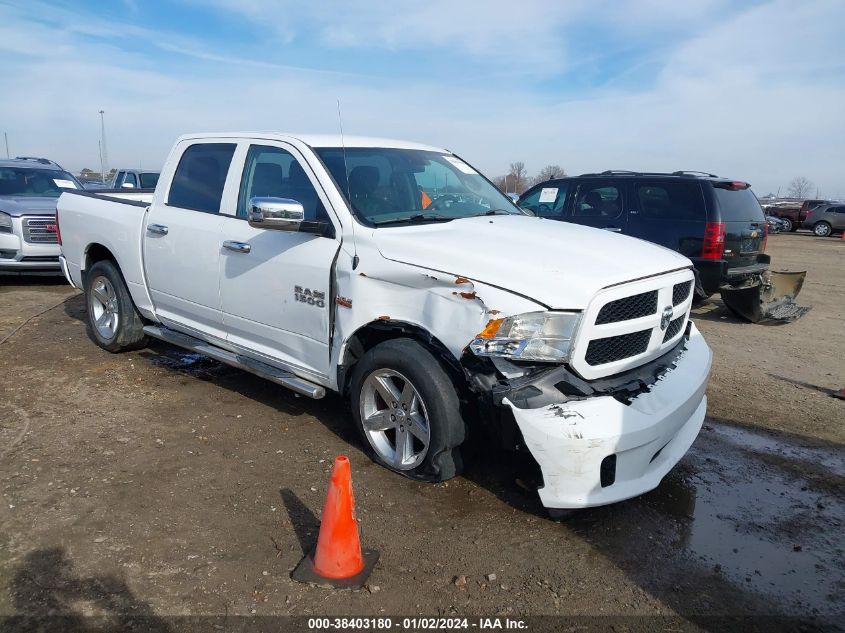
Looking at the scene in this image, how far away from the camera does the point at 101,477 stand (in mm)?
3787

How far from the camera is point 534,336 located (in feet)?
10.2

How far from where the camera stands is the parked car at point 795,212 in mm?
30781

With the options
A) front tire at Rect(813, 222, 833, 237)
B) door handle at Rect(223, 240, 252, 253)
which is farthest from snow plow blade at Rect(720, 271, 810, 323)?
front tire at Rect(813, 222, 833, 237)

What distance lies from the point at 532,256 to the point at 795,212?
33.1m

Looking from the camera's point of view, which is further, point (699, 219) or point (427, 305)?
point (699, 219)

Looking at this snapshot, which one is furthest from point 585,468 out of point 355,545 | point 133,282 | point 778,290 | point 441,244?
point 778,290

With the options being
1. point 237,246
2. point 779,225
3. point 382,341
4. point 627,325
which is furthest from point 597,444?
point 779,225

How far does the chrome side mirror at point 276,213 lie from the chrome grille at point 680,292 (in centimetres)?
220

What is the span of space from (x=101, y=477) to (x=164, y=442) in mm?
543

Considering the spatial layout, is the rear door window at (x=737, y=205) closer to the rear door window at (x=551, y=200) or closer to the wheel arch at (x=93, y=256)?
the rear door window at (x=551, y=200)

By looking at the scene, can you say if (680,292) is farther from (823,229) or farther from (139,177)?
(823,229)

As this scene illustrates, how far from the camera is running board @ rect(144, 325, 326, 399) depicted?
4.12 metres

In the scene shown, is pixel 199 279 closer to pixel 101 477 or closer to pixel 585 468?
pixel 101 477

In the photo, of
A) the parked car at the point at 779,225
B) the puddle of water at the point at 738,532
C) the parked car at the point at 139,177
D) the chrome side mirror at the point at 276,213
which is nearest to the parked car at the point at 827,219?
the parked car at the point at 779,225
